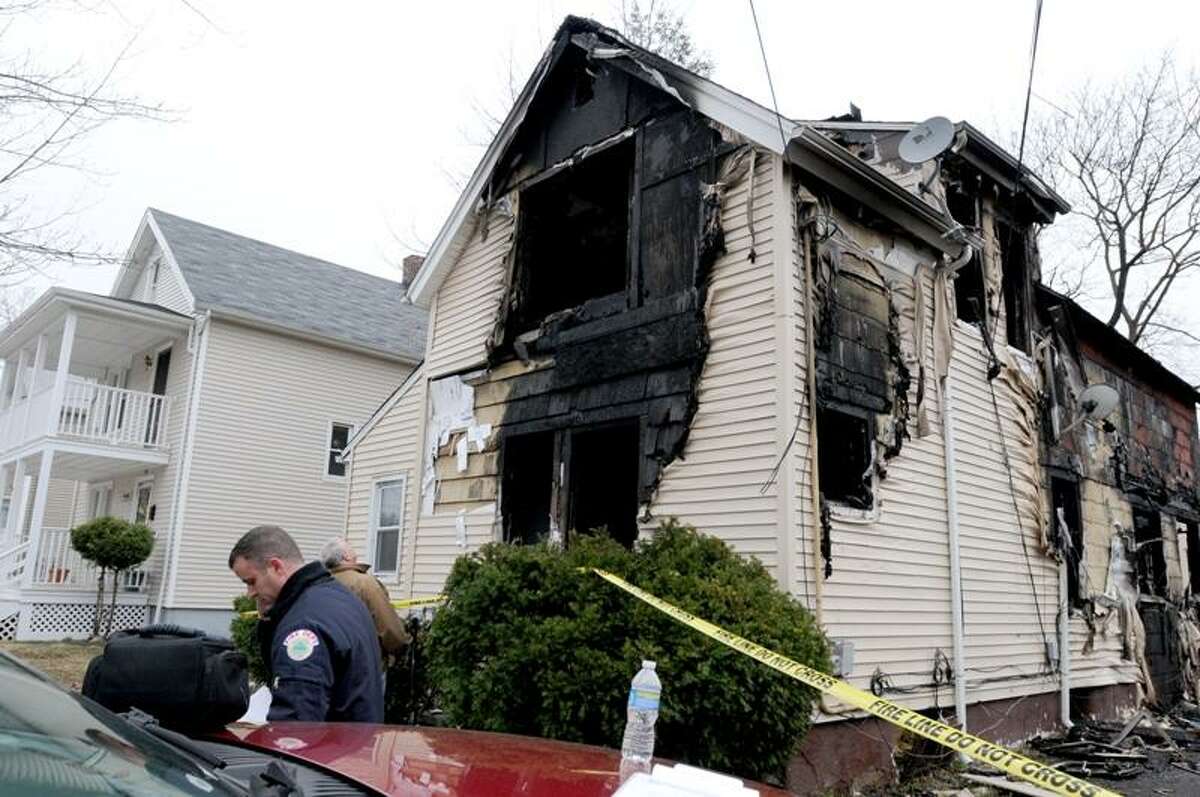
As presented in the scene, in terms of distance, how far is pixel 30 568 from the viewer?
16469 mm

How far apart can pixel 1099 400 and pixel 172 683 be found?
36.1ft

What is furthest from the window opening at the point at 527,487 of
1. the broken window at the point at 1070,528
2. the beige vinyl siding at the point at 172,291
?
the beige vinyl siding at the point at 172,291

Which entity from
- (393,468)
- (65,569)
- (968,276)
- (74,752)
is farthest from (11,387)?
(74,752)

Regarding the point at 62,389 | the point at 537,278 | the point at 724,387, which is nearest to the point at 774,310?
the point at 724,387

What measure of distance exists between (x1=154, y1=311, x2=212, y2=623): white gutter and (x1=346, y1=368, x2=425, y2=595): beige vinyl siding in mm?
6349

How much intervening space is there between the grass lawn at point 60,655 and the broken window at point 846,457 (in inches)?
408

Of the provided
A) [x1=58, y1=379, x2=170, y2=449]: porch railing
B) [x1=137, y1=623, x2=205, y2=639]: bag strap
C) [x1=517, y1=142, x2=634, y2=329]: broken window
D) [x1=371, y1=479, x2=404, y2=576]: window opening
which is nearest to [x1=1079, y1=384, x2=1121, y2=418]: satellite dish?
[x1=517, y1=142, x2=634, y2=329]: broken window

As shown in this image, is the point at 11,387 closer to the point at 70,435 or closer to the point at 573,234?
the point at 70,435

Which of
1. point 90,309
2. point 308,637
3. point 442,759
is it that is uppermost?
point 90,309

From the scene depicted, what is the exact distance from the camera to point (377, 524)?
485 inches

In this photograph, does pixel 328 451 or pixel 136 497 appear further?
pixel 328 451

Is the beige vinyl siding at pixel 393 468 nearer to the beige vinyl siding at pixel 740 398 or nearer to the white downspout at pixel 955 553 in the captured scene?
the beige vinyl siding at pixel 740 398

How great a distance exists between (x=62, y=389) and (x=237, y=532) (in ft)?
14.8

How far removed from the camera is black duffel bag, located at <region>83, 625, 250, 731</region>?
8.49 feet
